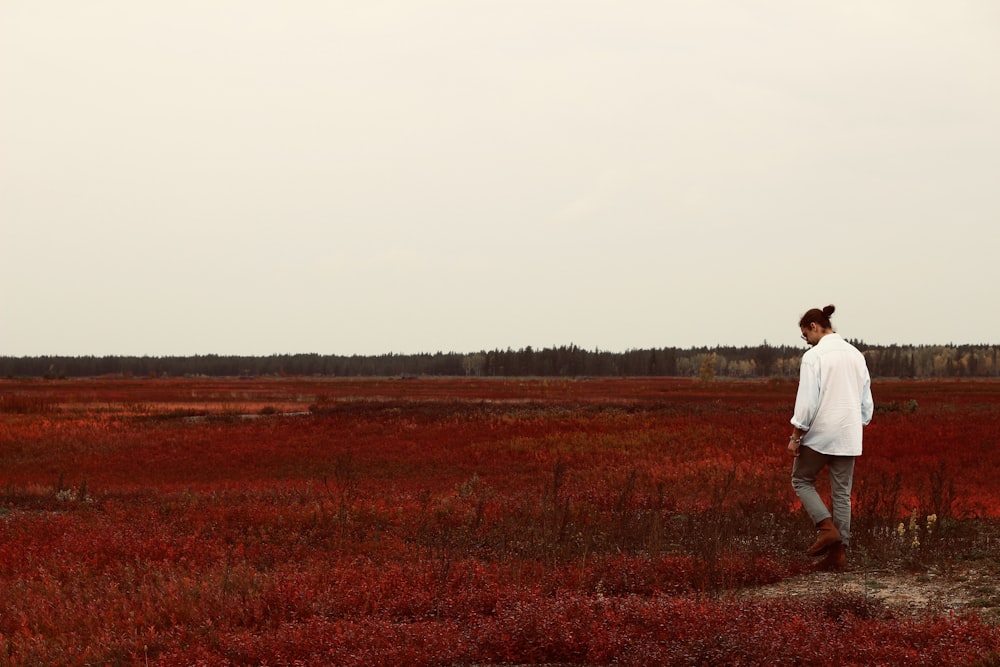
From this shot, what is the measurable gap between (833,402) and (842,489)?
1007 millimetres

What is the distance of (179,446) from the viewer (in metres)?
27.3

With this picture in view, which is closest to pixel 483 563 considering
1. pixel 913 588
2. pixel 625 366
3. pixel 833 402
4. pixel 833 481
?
pixel 833 481

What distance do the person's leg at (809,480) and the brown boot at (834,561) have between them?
0.37 m

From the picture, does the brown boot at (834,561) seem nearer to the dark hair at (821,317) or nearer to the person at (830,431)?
the person at (830,431)

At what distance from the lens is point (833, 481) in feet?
28.1

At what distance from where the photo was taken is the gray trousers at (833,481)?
8.40 metres

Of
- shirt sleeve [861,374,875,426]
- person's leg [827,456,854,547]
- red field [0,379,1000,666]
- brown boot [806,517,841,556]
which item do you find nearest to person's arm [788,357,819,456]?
person's leg [827,456,854,547]

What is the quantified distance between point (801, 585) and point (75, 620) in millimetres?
6949

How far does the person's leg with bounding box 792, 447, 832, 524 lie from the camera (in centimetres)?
831

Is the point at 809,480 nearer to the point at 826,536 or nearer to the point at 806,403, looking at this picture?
the point at 826,536

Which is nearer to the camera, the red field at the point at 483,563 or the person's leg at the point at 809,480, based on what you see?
the red field at the point at 483,563

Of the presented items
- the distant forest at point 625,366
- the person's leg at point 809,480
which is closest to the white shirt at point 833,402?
the person's leg at point 809,480

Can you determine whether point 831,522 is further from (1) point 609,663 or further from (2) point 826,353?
(1) point 609,663

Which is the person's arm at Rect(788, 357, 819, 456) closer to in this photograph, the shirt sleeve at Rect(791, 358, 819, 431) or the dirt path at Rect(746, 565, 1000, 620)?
the shirt sleeve at Rect(791, 358, 819, 431)
